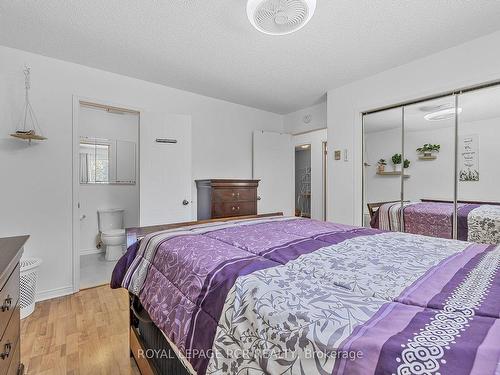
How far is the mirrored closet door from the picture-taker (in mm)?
2266

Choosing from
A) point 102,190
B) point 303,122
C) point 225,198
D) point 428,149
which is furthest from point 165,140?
point 428,149

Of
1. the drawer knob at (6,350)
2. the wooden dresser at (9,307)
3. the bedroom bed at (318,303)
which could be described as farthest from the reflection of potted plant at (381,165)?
the drawer knob at (6,350)

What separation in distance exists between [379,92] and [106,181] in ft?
13.7

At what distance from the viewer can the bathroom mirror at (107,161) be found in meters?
4.10

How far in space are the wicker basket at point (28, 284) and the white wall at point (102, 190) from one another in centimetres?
177

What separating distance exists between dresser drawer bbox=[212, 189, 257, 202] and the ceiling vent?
6.38ft

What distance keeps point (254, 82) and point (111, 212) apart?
3010 mm

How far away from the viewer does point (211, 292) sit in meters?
0.84

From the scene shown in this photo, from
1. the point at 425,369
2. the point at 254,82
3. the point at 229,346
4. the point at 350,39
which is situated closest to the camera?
the point at 425,369

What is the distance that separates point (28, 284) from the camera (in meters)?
2.28

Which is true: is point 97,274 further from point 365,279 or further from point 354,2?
point 354,2

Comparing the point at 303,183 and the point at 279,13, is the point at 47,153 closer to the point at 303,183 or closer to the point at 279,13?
the point at 279,13

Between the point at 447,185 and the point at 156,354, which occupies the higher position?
the point at 447,185

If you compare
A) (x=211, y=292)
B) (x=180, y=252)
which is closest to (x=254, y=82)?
(x=180, y=252)
